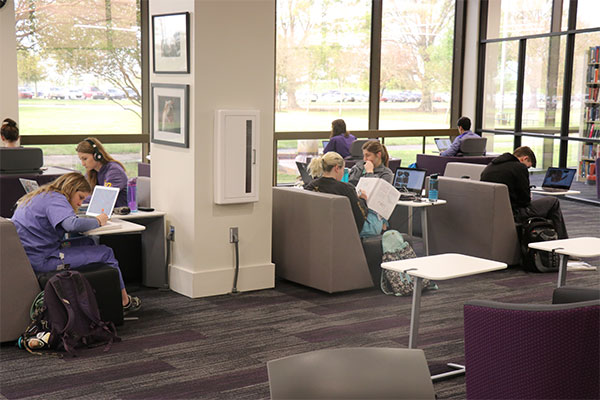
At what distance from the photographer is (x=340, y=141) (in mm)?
10273

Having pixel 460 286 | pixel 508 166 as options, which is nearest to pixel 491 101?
pixel 508 166

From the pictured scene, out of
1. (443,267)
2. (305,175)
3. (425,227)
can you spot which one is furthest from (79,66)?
(443,267)

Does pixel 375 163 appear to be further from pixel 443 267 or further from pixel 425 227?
pixel 443 267

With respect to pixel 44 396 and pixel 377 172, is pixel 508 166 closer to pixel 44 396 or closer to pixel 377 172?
pixel 377 172

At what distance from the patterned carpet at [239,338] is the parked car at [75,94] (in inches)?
224

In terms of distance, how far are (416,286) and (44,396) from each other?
207 cm

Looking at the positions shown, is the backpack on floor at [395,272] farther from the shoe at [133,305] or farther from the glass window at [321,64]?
the glass window at [321,64]

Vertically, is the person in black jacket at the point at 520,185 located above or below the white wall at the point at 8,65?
below

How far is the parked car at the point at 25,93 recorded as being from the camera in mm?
10602

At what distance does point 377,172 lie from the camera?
23.2 feet

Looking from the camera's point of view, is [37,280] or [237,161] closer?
[37,280]

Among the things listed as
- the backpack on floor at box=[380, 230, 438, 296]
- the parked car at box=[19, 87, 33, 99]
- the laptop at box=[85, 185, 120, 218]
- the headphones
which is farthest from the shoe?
the parked car at box=[19, 87, 33, 99]

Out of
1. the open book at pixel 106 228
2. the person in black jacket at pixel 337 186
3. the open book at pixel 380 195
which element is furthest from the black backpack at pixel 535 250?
the open book at pixel 106 228

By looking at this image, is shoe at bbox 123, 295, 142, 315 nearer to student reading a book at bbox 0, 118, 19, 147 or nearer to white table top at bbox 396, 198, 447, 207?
white table top at bbox 396, 198, 447, 207
